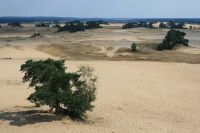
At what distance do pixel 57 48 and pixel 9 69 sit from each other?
66.3ft

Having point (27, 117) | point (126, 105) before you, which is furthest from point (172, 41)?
point (27, 117)

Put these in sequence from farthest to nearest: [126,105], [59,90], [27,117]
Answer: [126,105] < [59,90] < [27,117]

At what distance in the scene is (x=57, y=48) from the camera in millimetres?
53750

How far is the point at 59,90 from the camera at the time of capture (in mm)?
18391

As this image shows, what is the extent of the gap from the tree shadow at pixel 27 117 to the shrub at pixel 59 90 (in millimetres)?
473

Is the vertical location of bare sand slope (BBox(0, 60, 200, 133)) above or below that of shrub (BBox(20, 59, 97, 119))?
below

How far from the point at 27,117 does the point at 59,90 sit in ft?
5.48

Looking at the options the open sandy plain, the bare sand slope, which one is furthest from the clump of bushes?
the bare sand slope

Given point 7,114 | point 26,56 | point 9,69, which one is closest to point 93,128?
point 7,114

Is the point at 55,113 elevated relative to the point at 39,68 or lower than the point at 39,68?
lower

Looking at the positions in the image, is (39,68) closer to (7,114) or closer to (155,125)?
(7,114)

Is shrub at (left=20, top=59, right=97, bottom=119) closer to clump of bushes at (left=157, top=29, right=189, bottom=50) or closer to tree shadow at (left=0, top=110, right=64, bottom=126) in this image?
tree shadow at (left=0, top=110, right=64, bottom=126)

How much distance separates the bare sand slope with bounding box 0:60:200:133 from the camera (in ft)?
57.4

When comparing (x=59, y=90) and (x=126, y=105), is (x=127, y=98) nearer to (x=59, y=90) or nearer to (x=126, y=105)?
(x=126, y=105)
